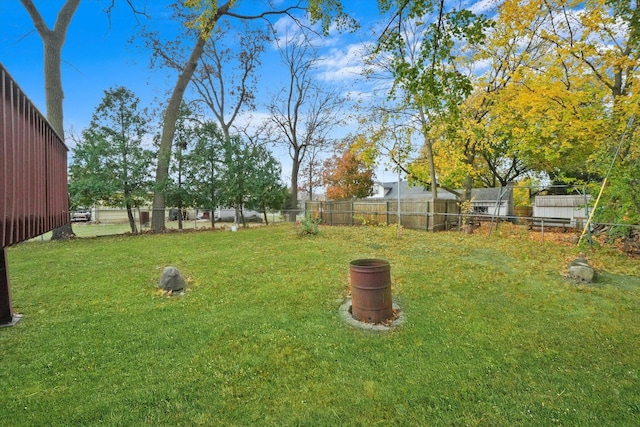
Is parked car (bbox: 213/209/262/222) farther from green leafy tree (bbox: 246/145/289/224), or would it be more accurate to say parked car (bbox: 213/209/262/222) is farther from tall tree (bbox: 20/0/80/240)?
tall tree (bbox: 20/0/80/240)

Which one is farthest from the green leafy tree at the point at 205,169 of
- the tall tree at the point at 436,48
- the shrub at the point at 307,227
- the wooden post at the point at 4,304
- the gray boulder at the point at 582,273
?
the gray boulder at the point at 582,273

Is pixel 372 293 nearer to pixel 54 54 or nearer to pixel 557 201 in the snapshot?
pixel 54 54

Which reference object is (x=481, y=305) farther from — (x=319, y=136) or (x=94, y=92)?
(x=319, y=136)

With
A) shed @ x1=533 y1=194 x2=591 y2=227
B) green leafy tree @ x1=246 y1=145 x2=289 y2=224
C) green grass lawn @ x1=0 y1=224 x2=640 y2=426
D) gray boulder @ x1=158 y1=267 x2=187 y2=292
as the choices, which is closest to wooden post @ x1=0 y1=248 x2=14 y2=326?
green grass lawn @ x1=0 y1=224 x2=640 y2=426

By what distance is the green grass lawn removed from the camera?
2.16m

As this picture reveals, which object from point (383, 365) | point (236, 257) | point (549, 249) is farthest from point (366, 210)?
point (383, 365)

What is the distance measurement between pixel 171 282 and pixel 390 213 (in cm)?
1064

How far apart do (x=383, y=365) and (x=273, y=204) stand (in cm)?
1309

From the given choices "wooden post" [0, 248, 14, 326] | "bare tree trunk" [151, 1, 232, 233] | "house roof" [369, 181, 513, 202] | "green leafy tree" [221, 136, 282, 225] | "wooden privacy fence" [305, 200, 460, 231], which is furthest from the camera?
"house roof" [369, 181, 513, 202]

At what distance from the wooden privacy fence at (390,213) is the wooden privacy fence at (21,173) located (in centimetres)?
793

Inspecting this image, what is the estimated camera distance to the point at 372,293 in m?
3.55

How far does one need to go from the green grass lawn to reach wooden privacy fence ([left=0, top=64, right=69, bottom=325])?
1212 millimetres

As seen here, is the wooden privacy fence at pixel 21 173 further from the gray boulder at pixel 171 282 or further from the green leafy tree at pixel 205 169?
the green leafy tree at pixel 205 169

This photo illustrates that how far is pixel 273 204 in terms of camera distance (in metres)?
15.3
